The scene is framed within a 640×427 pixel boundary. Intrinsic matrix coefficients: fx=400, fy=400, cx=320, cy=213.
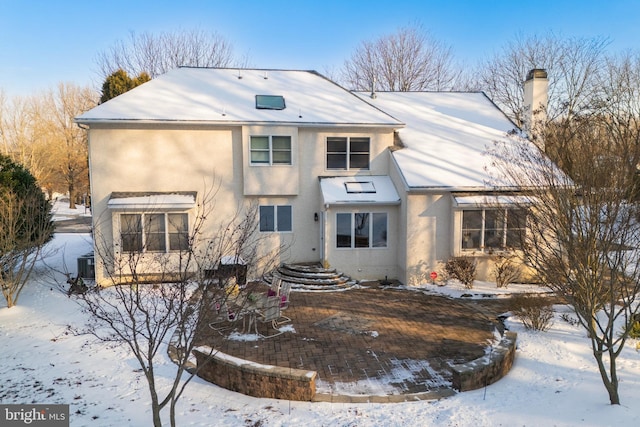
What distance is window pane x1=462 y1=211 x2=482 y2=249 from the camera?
14.4m

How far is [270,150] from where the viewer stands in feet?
51.0

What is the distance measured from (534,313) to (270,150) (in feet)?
34.2

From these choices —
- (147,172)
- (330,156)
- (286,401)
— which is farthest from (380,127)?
(286,401)

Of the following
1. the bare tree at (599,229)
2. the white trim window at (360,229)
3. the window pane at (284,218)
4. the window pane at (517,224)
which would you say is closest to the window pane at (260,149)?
the window pane at (284,218)

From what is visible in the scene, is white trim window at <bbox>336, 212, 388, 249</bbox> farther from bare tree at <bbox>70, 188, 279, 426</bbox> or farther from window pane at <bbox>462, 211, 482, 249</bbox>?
bare tree at <bbox>70, 188, 279, 426</bbox>

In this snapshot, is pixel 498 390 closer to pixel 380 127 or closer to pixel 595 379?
pixel 595 379

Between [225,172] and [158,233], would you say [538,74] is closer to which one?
[225,172]

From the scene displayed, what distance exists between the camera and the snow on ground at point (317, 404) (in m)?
6.07

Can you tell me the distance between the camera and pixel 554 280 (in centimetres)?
725

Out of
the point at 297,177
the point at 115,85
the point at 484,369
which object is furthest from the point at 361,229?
the point at 115,85

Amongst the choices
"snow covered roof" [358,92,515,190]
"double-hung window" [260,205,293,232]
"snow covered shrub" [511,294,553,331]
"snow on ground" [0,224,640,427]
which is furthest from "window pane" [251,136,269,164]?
"snow covered shrub" [511,294,553,331]

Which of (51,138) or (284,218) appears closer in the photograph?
(284,218)

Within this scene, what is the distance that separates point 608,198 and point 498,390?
3.81 meters

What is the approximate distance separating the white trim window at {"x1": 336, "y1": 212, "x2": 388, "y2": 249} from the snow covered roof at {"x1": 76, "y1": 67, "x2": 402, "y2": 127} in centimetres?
370
